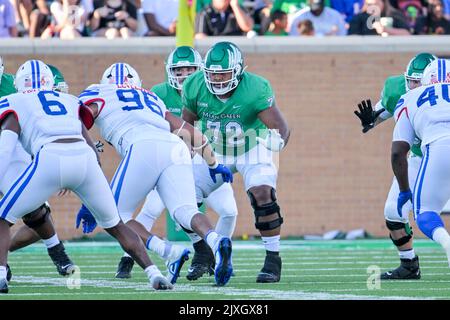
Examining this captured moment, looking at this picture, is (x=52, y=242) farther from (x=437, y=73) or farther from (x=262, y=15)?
(x=262, y=15)

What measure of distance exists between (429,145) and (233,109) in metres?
1.60

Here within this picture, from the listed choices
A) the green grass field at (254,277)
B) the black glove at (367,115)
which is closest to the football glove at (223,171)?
the green grass field at (254,277)

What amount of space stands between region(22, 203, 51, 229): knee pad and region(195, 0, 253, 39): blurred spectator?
20.9ft

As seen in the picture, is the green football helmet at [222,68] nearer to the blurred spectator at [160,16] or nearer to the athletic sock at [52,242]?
the athletic sock at [52,242]

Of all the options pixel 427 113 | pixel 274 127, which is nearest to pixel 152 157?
pixel 274 127

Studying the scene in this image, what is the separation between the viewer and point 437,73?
8.66 metres

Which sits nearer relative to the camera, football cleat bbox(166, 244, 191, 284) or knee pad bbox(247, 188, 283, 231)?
football cleat bbox(166, 244, 191, 284)

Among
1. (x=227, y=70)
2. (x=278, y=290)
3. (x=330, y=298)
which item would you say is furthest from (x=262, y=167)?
(x=330, y=298)

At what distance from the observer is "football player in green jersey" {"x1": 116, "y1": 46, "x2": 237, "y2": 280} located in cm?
930

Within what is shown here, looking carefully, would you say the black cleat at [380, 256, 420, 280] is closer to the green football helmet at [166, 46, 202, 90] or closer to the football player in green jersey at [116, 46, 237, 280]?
the football player in green jersey at [116, 46, 237, 280]

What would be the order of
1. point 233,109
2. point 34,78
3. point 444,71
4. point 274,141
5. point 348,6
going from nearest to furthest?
point 34,78
point 444,71
point 274,141
point 233,109
point 348,6

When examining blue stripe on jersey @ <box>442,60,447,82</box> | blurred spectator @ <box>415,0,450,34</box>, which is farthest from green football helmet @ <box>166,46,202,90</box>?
blurred spectator @ <box>415,0,450,34</box>

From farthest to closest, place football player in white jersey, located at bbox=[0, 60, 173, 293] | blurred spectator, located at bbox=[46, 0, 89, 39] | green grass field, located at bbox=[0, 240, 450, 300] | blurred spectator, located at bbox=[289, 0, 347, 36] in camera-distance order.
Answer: blurred spectator, located at bbox=[289, 0, 347, 36] → blurred spectator, located at bbox=[46, 0, 89, 39] → green grass field, located at bbox=[0, 240, 450, 300] → football player in white jersey, located at bbox=[0, 60, 173, 293]

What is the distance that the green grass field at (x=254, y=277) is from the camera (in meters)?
7.60
